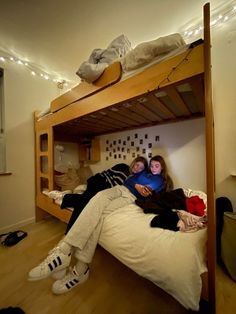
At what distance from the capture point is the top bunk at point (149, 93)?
79 cm

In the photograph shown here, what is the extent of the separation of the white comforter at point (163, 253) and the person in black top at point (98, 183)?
34 cm

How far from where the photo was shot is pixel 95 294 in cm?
97

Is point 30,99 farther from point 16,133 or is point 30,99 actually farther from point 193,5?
point 193,5

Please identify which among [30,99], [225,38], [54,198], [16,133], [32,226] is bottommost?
[32,226]

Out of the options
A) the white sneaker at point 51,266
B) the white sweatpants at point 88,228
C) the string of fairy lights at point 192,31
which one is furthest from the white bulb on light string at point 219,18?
the white sneaker at point 51,266

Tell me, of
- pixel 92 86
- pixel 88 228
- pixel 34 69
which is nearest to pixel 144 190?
pixel 88 228

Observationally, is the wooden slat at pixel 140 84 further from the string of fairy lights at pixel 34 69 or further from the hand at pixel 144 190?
the string of fairy lights at pixel 34 69

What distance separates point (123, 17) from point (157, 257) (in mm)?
1815

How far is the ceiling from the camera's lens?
1.25m

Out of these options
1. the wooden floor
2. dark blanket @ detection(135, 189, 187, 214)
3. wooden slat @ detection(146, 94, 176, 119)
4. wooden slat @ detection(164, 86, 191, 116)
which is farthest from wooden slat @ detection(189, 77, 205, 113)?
the wooden floor

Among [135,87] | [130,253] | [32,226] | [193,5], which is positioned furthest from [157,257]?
[193,5]

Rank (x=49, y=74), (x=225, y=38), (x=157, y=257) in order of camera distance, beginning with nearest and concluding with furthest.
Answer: (x=157, y=257) → (x=225, y=38) → (x=49, y=74)

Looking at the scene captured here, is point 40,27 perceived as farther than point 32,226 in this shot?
No

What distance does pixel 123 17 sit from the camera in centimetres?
137
